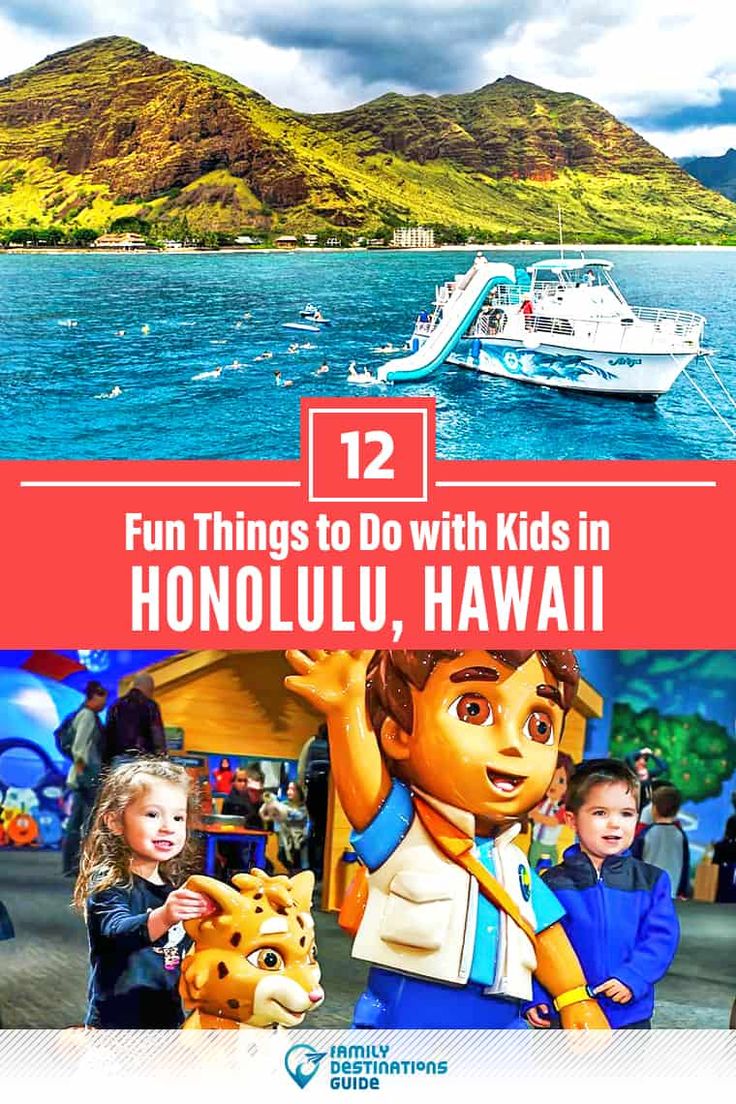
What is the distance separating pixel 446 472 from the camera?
13.6 feet

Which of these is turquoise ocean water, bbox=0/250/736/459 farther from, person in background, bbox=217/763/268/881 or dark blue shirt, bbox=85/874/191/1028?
dark blue shirt, bbox=85/874/191/1028

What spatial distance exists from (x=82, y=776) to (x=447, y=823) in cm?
104

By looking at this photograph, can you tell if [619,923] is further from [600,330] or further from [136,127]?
[136,127]

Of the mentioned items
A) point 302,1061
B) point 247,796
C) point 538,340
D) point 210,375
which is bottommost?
point 302,1061

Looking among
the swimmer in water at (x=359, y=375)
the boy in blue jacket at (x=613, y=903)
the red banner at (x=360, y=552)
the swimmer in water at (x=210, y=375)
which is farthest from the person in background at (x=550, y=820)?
the swimmer in water at (x=210, y=375)

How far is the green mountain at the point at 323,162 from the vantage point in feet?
25.4

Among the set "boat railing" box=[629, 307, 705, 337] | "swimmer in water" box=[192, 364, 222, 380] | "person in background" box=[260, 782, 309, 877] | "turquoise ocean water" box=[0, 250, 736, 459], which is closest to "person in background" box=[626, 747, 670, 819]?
"person in background" box=[260, 782, 309, 877]

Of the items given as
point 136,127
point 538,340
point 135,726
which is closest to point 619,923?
point 135,726

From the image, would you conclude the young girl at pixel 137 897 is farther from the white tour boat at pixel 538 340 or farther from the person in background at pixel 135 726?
the white tour boat at pixel 538 340

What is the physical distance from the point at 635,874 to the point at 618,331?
6.00 meters

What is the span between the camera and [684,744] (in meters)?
3.39

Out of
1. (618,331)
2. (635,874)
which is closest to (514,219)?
(618,331)

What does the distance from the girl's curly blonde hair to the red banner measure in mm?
393

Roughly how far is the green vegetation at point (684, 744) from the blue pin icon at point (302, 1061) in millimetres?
1199
